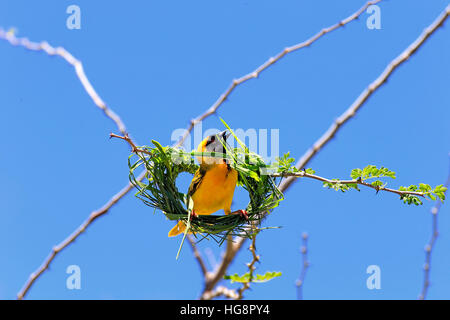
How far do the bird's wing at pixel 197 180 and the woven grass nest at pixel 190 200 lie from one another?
3 centimetres

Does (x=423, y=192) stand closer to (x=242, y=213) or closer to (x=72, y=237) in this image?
(x=242, y=213)

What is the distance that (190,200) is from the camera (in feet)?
6.81

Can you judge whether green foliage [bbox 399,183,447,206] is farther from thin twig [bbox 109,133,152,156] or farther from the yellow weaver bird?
thin twig [bbox 109,133,152,156]

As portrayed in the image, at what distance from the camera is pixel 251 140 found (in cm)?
202

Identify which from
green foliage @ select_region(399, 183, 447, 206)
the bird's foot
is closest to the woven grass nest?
the bird's foot

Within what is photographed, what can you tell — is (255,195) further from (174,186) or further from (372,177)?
(372,177)

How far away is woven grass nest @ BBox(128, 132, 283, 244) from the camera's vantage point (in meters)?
2.04

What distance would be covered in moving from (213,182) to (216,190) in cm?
4

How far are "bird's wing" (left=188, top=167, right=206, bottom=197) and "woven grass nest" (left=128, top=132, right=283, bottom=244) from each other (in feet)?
0.10

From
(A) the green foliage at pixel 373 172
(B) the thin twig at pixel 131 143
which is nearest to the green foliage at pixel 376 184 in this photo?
(A) the green foliage at pixel 373 172

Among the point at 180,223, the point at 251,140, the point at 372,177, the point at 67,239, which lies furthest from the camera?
the point at 67,239

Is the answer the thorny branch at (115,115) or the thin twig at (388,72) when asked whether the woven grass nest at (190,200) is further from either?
the thin twig at (388,72)
